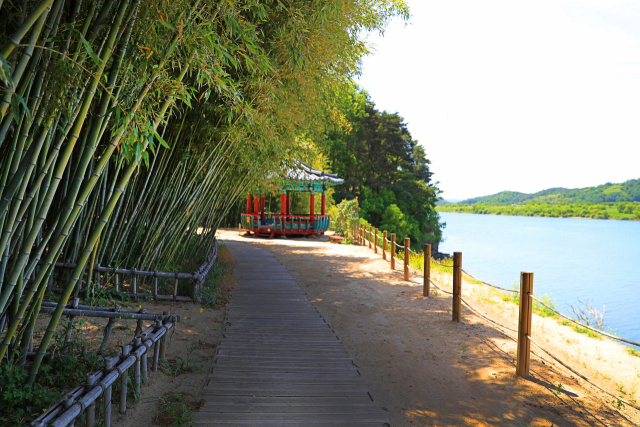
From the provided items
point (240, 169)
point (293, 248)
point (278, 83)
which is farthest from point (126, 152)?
point (293, 248)

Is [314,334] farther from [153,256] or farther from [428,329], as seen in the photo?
[153,256]

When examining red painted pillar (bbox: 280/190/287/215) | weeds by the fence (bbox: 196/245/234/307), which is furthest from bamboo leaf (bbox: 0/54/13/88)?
red painted pillar (bbox: 280/190/287/215)

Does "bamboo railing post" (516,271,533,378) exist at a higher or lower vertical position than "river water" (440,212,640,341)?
higher

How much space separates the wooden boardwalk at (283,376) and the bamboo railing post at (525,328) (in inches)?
46.9

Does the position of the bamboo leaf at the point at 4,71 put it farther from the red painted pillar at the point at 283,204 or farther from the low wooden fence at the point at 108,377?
the red painted pillar at the point at 283,204

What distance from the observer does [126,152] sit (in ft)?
6.85

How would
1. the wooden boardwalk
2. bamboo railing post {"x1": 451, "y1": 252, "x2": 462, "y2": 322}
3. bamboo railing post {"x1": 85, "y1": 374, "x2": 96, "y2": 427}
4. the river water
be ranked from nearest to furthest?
bamboo railing post {"x1": 85, "y1": 374, "x2": 96, "y2": 427} < the wooden boardwalk < bamboo railing post {"x1": 451, "y1": 252, "x2": 462, "y2": 322} < the river water

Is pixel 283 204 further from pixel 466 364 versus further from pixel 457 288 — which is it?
pixel 466 364

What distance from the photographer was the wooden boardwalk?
2250 mm

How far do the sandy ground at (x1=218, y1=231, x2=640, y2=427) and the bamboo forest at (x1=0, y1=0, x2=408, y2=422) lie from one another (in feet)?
6.43

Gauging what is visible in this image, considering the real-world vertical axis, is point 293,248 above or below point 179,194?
below

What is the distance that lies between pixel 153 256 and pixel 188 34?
3177 mm

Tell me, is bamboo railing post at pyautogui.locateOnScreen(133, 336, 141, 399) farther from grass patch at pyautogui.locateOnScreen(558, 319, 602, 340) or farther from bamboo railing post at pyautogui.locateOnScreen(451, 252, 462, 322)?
grass patch at pyautogui.locateOnScreen(558, 319, 602, 340)

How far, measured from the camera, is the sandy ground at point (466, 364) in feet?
8.04
